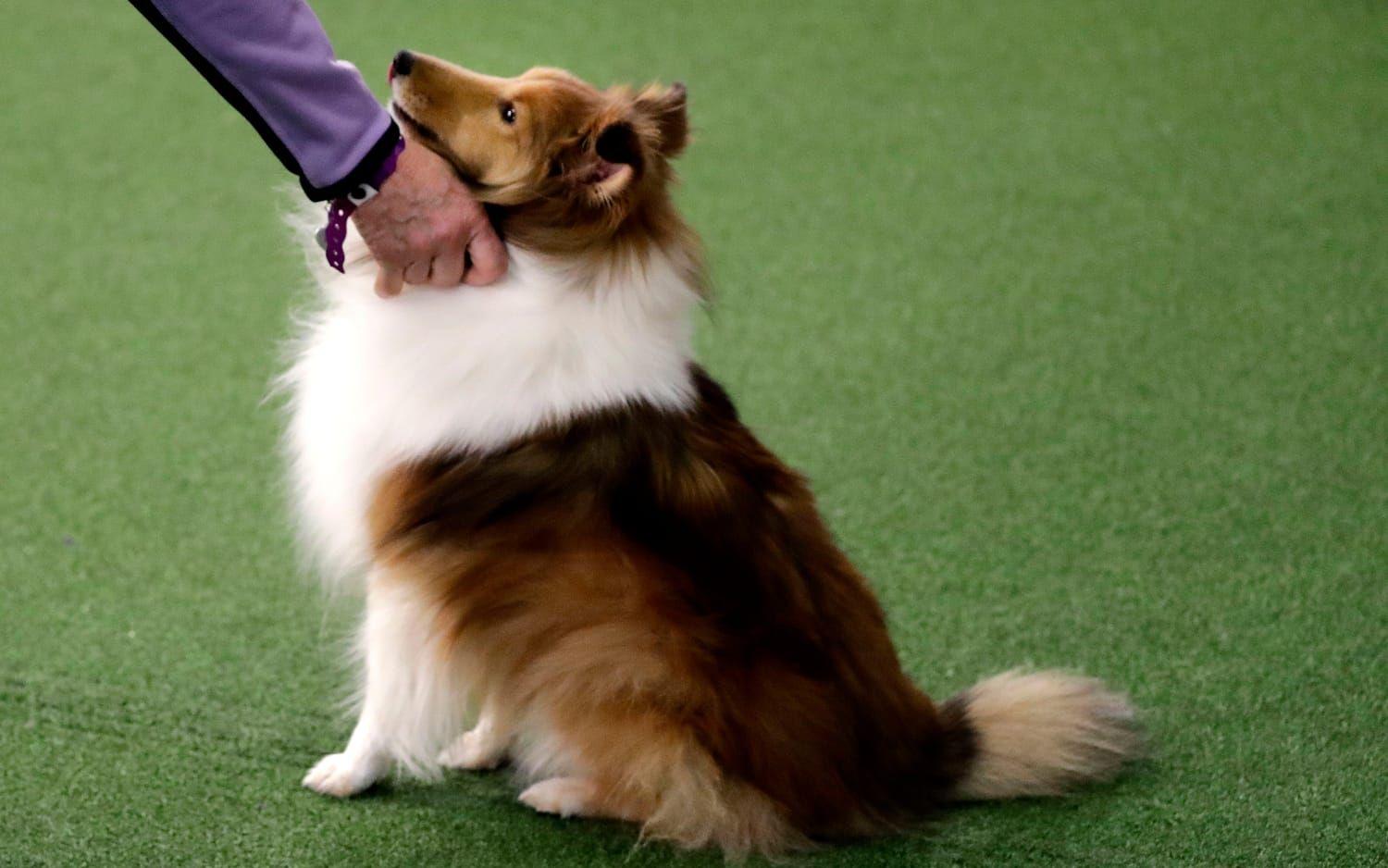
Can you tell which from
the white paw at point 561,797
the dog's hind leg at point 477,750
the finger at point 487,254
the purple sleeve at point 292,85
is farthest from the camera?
the dog's hind leg at point 477,750

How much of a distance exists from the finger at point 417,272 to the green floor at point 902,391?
26.2 inches

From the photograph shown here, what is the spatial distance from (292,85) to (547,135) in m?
0.36

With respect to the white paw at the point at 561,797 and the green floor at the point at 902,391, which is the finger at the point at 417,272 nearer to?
the green floor at the point at 902,391

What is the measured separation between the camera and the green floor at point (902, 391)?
96.1 inches

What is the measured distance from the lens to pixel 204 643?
2.79m

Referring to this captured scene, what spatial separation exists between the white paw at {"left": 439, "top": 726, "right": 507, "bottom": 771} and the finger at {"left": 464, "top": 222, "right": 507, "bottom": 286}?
75cm

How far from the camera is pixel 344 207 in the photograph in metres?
2.27

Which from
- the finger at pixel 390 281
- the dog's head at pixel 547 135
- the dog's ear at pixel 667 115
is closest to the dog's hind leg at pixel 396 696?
the finger at pixel 390 281

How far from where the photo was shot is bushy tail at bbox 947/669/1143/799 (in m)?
2.43

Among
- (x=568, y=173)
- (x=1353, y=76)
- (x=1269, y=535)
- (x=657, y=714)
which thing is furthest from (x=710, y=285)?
Answer: (x=1353, y=76)

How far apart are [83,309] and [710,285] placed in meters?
2.24

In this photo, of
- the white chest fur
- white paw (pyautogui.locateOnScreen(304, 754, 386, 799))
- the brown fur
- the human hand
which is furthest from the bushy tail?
the human hand

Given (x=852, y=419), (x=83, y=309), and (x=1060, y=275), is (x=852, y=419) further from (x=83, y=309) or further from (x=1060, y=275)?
(x=83, y=309)

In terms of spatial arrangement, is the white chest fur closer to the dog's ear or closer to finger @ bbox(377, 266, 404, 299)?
finger @ bbox(377, 266, 404, 299)
